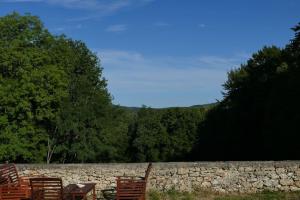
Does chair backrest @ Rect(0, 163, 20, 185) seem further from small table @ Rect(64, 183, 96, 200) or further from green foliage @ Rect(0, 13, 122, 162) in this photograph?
green foliage @ Rect(0, 13, 122, 162)

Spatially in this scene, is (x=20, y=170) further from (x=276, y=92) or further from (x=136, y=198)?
(x=276, y=92)

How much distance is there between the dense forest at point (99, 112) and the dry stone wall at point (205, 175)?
773 inches

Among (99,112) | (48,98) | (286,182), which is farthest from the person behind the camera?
(99,112)

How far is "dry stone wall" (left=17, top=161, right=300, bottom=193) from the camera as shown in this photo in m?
12.8

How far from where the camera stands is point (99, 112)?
3878 centimetres

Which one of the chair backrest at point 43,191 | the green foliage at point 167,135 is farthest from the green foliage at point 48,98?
the chair backrest at point 43,191

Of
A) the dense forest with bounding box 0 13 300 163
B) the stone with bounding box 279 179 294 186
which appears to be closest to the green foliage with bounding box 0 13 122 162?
the dense forest with bounding box 0 13 300 163

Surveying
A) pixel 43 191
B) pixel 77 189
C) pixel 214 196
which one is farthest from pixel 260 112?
pixel 43 191

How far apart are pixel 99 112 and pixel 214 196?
1053 inches

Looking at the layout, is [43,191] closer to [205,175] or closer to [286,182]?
[205,175]

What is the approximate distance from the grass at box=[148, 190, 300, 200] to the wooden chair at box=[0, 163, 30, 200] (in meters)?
3.12

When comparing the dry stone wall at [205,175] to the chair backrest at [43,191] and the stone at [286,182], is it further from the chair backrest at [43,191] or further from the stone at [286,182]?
the chair backrest at [43,191]

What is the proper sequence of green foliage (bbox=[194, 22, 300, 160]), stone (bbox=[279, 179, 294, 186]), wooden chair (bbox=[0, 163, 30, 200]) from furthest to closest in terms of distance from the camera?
1. green foliage (bbox=[194, 22, 300, 160])
2. stone (bbox=[279, 179, 294, 186])
3. wooden chair (bbox=[0, 163, 30, 200])

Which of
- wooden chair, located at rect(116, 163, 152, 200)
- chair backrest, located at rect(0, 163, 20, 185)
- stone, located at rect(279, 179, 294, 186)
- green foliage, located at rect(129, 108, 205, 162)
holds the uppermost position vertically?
green foliage, located at rect(129, 108, 205, 162)
